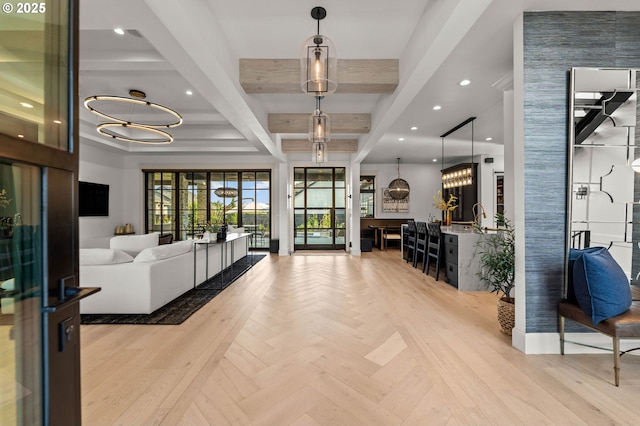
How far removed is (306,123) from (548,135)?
3739 millimetres

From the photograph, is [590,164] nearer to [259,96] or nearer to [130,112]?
[259,96]

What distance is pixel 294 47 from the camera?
3.12 m

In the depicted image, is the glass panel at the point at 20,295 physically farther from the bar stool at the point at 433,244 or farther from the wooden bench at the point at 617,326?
the bar stool at the point at 433,244

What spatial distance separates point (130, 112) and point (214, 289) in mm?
3802

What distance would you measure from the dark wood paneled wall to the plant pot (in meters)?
0.27

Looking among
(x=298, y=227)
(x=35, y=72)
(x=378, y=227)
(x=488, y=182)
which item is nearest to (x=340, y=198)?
(x=298, y=227)

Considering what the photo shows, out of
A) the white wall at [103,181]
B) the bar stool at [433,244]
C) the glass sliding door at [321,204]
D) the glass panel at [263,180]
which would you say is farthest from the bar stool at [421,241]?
the white wall at [103,181]

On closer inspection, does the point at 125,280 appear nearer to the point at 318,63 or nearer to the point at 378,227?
the point at 318,63

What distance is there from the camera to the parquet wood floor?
1687 mm

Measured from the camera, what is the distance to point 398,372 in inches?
82.7

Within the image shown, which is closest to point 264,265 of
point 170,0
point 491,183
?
point 170,0

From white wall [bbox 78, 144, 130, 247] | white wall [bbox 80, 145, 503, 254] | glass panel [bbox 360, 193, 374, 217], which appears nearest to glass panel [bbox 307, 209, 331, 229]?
white wall [bbox 80, 145, 503, 254]

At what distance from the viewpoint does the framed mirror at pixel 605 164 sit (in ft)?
7.82

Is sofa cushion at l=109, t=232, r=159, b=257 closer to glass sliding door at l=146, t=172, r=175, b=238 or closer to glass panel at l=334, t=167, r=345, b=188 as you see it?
glass sliding door at l=146, t=172, r=175, b=238
